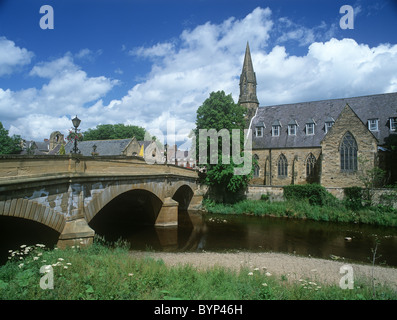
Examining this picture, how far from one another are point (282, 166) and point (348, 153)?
797cm

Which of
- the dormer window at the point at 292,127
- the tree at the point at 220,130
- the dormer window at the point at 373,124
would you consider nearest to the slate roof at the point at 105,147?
the tree at the point at 220,130

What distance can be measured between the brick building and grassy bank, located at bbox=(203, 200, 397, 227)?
491 centimetres

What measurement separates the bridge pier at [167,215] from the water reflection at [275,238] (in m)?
0.56

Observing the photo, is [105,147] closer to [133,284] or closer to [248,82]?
[248,82]

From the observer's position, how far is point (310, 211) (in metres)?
24.1

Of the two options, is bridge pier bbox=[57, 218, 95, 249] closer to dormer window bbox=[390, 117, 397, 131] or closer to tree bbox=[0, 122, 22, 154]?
dormer window bbox=[390, 117, 397, 131]

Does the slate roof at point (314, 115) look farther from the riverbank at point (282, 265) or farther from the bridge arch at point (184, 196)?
the riverbank at point (282, 265)

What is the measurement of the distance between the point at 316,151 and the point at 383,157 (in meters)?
6.77

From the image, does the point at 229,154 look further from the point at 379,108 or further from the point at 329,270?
the point at 379,108

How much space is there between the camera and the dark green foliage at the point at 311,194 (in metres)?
25.3

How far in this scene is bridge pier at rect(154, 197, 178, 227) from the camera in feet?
64.6

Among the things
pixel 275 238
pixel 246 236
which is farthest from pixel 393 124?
pixel 246 236
